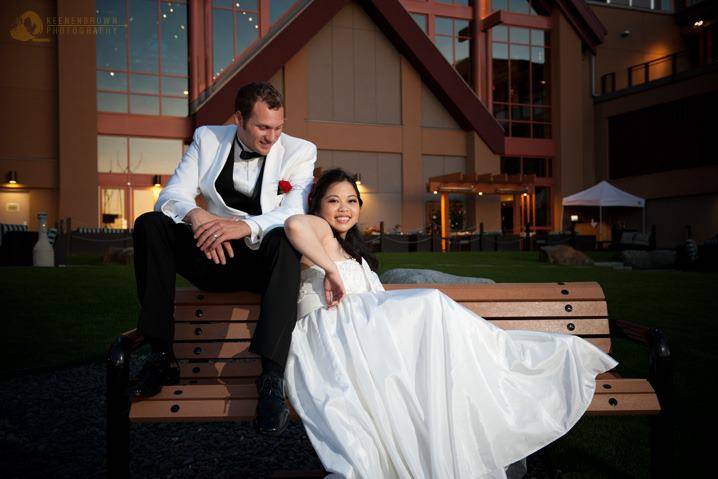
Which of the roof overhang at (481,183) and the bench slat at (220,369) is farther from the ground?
the roof overhang at (481,183)

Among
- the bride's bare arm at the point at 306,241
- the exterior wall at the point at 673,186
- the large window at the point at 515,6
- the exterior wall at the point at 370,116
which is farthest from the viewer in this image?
the large window at the point at 515,6

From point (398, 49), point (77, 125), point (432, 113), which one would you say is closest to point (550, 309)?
point (77, 125)

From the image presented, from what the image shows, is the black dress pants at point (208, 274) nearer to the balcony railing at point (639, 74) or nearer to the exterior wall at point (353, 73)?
the exterior wall at point (353, 73)

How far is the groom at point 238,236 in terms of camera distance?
98.3 inches

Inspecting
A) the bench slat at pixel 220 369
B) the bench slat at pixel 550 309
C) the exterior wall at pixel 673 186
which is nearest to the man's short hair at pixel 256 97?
the bench slat at pixel 220 369

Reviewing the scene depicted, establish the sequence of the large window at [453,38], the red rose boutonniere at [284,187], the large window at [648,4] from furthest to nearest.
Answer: the large window at [648,4] → the large window at [453,38] → the red rose boutonniere at [284,187]

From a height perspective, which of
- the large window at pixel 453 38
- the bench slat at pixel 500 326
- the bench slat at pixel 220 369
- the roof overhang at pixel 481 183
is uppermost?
the large window at pixel 453 38

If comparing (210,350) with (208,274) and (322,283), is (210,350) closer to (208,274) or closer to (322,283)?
(208,274)

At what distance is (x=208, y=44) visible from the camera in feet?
→ 84.8

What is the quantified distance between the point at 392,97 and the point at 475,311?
25.9 meters

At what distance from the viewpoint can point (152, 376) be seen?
8.06 feet

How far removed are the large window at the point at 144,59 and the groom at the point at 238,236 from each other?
23933 millimetres

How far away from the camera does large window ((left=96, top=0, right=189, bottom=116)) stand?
24.8 meters

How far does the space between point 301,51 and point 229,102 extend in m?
4.52
